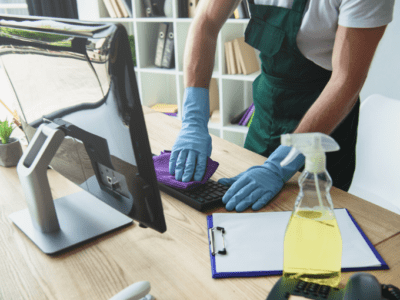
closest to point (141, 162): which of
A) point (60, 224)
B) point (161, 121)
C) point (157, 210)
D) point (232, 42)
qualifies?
point (157, 210)

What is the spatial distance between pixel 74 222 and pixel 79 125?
262 millimetres

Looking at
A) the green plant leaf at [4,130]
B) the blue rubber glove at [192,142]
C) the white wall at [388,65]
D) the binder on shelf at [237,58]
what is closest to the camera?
the blue rubber glove at [192,142]

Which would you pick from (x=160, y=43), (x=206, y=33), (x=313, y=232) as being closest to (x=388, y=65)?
(x=206, y=33)

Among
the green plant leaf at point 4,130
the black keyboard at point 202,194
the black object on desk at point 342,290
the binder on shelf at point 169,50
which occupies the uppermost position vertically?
the black object on desk at point 342,290

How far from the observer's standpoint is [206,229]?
850mm

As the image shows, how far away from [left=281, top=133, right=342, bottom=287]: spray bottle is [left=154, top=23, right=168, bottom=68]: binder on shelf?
8.73 ft

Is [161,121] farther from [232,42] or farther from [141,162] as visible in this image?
[232,42]

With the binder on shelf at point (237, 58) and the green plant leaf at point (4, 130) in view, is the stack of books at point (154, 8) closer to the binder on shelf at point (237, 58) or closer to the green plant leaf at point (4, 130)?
the binder on shelf at point (237, 58)

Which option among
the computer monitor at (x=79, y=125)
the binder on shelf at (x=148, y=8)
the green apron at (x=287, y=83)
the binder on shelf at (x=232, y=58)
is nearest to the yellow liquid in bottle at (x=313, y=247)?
the computer monitor at (x=79, y=125)

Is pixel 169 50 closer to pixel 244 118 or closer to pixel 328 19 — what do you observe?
pixel 244 118

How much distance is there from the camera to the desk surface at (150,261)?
2.19 feet

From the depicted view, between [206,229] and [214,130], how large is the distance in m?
2.29

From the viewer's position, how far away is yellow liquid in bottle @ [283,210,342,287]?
1.91 feet

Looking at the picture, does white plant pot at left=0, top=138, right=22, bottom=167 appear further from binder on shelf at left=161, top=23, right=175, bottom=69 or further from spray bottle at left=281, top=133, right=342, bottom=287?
binder on shelf at left=161, top=23, right=175, bottom=69
